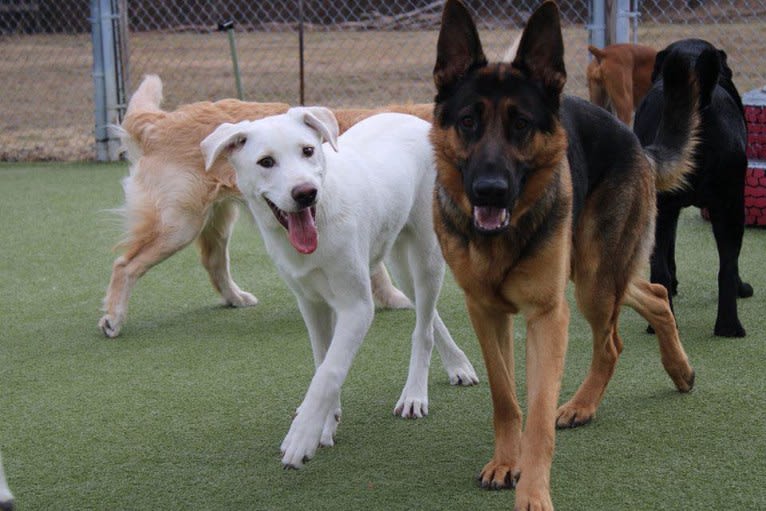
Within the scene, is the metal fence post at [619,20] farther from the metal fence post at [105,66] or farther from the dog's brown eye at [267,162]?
the dog's brown eye at [267,162]

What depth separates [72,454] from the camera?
356 centimetres

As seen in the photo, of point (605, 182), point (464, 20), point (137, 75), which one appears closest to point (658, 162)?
point (605, 182)

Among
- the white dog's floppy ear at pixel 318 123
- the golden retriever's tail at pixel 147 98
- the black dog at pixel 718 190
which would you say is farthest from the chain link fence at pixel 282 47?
the white dog's floppy ear at pixel 318 123

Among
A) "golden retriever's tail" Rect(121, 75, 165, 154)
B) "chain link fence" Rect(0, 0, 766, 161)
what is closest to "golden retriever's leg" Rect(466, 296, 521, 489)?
"golden retriever's tail" Rect(121, 75, 165, 154)

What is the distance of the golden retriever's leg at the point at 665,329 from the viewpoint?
3869mm

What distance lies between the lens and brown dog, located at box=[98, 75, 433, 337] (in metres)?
5.26

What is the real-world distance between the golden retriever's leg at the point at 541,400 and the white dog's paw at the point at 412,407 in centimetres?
74

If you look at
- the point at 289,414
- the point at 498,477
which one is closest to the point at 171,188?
the point at 289,414

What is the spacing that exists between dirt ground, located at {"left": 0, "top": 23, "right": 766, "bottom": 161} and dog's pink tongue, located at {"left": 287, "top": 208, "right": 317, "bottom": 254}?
9245 mm

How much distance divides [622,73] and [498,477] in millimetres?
5681

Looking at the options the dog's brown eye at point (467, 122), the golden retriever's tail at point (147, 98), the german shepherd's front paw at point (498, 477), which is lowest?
the german shepherd's front paw at point (498, 477)

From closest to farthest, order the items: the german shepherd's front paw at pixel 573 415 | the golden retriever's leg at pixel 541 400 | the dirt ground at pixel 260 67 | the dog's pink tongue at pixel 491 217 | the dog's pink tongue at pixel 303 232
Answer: the golden retriever's leg at pixel 541 400 < the dog's pink tongue at pixel 491 217 < the dog's pink tongue at pixel 303 232 < the german shepherd's front paw at pixel 573 415 < the dirt ground at pixel 260 67

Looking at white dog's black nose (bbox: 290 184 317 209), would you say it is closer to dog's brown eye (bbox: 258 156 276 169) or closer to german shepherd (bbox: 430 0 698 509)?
dog's brown eye (bbox: 258 156 276 169)

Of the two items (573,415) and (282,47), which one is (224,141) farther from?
(282,47)
